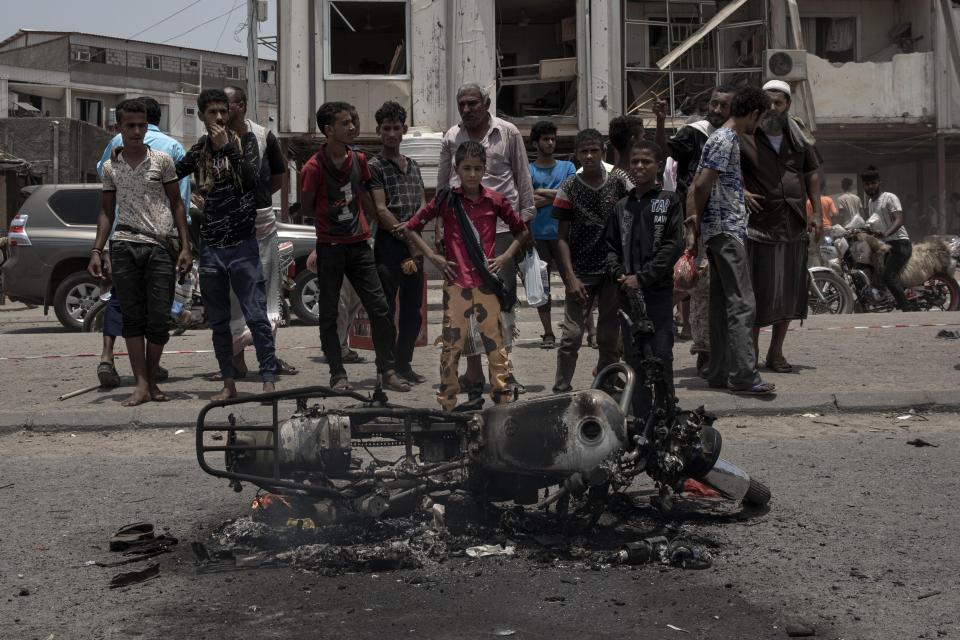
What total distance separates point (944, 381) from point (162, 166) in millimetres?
5532

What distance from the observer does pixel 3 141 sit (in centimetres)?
3584

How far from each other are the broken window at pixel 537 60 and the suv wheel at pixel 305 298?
12.4m

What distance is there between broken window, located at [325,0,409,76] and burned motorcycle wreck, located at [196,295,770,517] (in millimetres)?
20996

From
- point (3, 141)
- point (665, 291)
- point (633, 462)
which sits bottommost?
point (633, 462)

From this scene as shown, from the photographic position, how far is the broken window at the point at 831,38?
28391 mm

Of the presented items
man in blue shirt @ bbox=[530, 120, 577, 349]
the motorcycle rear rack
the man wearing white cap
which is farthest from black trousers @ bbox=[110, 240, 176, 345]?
the man wearing white cap

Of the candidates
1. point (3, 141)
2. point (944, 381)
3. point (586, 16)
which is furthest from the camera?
point (3, 141)

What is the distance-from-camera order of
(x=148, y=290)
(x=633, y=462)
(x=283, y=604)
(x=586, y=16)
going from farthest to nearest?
(x=586, y=16)
(x=148, y=290)
(x=633, y=462)
(x=283, y=604)

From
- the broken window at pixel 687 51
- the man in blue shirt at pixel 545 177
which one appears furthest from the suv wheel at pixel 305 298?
the broken window at pixel 687 51

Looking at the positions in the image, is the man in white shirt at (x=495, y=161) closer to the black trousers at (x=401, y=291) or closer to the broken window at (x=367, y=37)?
the black trousers at (x=401, y=291)

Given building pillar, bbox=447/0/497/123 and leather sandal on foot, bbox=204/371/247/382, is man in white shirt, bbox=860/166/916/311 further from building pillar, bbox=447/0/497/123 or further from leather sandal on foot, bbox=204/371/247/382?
building pillar, bbox=447/0/497/123

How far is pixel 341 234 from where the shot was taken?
7.87 meters

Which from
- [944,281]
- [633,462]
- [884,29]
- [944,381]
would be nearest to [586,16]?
[884,29]

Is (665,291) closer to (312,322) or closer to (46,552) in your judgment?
(46,552)
